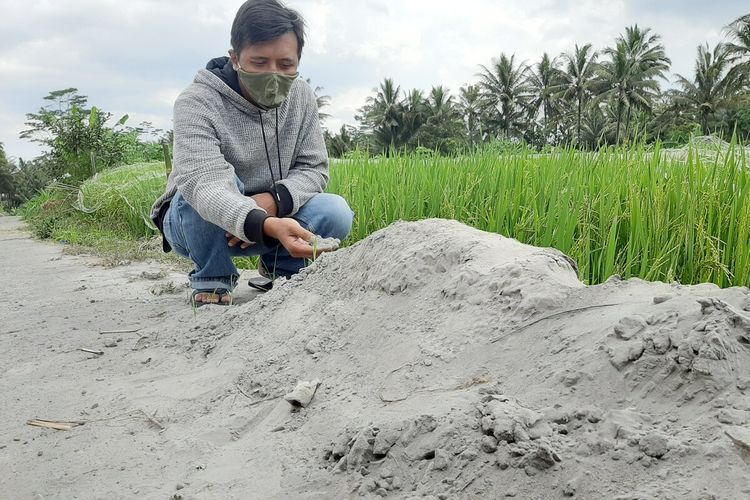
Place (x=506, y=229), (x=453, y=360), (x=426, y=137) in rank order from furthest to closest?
(x=426, y=137) → (x=506, y=229) → (x=453, y=360)

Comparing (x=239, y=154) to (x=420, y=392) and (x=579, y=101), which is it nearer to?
(x=420, y=392)

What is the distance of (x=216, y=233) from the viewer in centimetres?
278

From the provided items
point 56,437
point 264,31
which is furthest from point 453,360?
point 264,31

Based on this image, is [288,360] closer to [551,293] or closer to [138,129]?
[551,293]

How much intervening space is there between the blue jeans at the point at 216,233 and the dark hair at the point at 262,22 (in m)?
0.78

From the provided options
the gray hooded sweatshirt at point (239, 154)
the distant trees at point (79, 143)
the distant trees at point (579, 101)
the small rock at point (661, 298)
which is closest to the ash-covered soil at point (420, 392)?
the small rock at point (661, 298)

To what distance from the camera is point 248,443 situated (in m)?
1.40

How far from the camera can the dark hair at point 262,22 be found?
2.39 metres

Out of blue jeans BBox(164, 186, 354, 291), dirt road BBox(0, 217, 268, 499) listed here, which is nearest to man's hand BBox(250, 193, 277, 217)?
blue jeans BBox(164, 186, 354, 291)

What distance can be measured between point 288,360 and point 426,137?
39.1 metres

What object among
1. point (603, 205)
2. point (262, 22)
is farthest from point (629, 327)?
point (262, 22)

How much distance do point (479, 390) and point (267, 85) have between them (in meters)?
1.81

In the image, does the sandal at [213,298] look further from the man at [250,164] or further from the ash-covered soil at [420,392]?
the ash-covered soil at [420,392]

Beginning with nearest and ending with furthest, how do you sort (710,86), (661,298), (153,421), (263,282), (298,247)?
(661,298) < (153,421) < (298,247) < (263,282) < (710,86)
